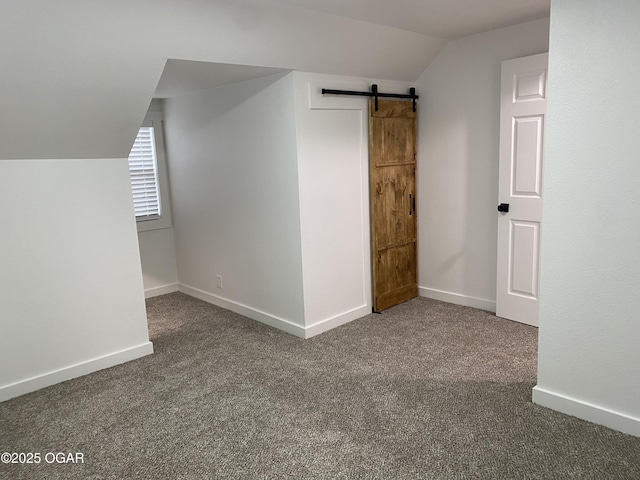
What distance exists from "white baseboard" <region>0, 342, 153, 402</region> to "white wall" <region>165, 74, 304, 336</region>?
1.04m

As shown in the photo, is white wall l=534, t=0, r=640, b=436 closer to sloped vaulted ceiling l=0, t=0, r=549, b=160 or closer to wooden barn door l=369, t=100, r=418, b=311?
sloped vaulted ceiling l=0, t=0, r=549, b=160

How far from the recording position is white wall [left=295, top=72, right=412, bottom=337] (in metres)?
3.71

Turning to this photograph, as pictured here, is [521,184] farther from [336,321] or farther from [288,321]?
[288,321]

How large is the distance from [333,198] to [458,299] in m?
1.54

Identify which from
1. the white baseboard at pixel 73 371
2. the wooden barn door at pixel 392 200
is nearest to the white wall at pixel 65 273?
the white baseboard at pixel 73 371

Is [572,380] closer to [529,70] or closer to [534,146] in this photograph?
[534,146]

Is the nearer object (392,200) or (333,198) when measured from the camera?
(333,198)

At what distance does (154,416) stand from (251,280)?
1672 mm

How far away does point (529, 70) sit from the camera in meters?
3.69

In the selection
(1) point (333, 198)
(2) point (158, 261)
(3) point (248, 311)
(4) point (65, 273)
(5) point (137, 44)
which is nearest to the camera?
(5) point (137, 44)

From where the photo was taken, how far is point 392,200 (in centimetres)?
441

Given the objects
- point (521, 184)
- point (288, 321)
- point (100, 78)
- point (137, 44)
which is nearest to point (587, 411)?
point (521, 184)

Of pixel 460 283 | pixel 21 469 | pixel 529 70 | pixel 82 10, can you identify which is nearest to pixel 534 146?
pixel 529 70

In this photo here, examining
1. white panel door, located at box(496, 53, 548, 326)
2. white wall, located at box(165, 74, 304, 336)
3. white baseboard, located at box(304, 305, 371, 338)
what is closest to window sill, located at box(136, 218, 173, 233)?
white wall, located at box(165, 74, 304, 336)
